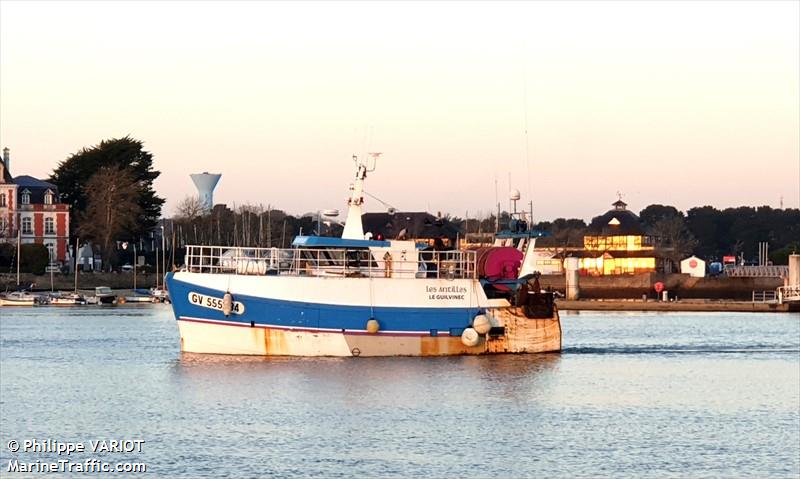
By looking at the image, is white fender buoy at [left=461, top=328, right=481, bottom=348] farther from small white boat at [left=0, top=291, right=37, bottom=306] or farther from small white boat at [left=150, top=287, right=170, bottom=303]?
small white boat at [left=150, top=287, right=170, bottom=303]

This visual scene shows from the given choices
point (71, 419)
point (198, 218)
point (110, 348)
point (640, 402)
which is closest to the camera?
point (71, 419)

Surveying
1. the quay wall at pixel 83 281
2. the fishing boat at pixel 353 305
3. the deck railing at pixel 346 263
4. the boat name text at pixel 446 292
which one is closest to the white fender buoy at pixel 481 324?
the fishing boat at pixel 353 305

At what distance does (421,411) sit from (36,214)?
116m

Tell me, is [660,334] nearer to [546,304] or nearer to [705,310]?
[546,304]

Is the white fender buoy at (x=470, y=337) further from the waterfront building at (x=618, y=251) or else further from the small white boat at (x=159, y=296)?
the waterfront building at (x=618, y=251)

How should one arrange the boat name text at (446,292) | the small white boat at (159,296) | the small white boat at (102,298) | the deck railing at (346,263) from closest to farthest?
the boat name text at (446,292) < the deck railing at (346,263) < the small white boat at (102,298) < the small white boat at (159,296)

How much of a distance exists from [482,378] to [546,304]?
6837 millimetres

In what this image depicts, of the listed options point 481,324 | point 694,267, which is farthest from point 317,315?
point 694,267

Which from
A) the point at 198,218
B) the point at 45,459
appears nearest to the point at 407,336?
the point at 45,459

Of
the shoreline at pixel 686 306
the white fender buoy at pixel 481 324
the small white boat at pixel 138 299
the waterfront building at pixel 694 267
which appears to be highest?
the waterfront building at pixel 694 267

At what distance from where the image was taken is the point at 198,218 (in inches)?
6841

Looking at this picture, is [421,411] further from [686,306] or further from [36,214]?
[36,214]

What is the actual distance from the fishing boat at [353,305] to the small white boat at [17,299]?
7355cm

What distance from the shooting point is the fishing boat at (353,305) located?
5375 cm
